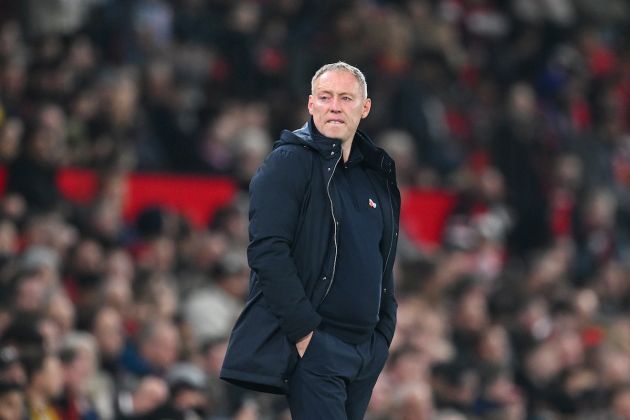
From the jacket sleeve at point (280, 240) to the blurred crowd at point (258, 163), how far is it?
2175 millimetres

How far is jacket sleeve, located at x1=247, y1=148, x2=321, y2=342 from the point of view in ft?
16.6

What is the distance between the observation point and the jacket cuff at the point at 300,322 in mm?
5074

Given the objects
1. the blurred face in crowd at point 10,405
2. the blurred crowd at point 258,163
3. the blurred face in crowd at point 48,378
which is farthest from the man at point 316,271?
the blurred face in crowd at point 48,378

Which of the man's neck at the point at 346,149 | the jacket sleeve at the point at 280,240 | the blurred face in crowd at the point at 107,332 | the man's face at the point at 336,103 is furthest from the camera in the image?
the blurred face in crowd at the point at 107,332

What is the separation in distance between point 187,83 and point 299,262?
294 inches

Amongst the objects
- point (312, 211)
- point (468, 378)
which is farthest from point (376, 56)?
point (312, 211)

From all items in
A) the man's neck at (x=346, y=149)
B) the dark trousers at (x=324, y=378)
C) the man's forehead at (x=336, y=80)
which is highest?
the man's forehead at (x=336, y=80)

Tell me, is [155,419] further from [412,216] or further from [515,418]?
[412,216]

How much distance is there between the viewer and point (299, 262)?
17.1 ft

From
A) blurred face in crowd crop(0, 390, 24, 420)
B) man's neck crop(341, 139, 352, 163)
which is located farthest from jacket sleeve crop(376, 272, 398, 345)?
blurred face in crowd crop(0, 390, 24, 420)

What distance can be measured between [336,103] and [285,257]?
0.61m

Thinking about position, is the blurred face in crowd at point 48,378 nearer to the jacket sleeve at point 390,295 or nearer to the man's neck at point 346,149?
the jacket sleeve at point 390,295

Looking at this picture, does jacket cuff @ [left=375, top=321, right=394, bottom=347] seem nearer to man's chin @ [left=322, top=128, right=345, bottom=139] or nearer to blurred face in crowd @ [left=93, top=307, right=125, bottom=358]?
man's chin @ [left=322, top=128, right=345, bottom=139]

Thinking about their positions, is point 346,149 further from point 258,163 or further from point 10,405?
point 258,163
